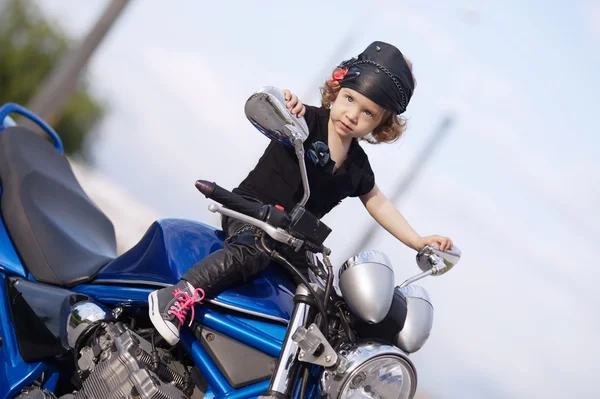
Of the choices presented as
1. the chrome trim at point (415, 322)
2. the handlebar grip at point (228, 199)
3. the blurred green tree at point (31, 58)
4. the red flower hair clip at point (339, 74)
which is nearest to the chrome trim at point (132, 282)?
the handlebar grip at point (228, 199)

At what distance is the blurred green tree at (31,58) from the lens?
1506cm

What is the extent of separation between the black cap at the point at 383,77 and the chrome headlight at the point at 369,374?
2.39 feet

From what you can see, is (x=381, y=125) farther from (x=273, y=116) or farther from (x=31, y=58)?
(x=31, y=58)

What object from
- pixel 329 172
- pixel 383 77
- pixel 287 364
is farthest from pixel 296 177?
pixel 287 364

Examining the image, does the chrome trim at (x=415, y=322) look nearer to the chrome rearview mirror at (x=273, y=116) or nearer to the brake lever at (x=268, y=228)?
the brake lever at (x=268, y=228)

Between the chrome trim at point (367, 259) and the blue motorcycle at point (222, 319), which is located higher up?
the chrome trim at point (367, 259)

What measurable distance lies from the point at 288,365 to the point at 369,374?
0.22m

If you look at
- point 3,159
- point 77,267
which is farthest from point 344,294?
point 3,159

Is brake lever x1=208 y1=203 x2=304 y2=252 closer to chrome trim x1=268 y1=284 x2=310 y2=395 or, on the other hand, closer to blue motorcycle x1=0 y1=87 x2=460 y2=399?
blue motorcycle x1=0 y1=87 x2=460 y2=399

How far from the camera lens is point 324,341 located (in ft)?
5.82

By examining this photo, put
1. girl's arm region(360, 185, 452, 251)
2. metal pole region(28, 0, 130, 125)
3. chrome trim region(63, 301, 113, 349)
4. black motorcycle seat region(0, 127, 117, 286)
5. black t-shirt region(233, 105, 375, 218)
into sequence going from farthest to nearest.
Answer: metal pole region(28, 0, 130, 125)
black motorcycle seat region(0, 127, 117, 286)
girl's arm region(360, 185, 452, 251)
black t-shirt region(233, 105, 375, 218)
chrome trim region(63, 301, 113, 349)

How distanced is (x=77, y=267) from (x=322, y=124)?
1.08 metres

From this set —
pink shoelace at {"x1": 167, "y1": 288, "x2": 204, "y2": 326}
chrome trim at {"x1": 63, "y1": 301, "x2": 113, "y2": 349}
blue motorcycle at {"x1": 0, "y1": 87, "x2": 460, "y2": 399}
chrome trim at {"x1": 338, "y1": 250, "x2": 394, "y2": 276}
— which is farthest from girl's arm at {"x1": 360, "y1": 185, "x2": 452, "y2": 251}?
chrome trim at {"x1": 63, "y1": 301, "x2": 113, "y2": 349}

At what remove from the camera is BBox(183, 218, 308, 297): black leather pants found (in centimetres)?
197
